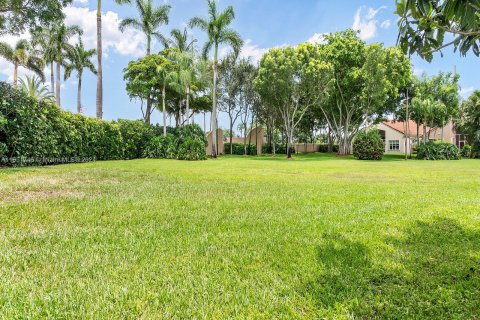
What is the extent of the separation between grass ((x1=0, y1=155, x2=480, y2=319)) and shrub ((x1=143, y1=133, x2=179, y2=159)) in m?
16.2

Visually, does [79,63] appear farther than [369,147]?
Yes

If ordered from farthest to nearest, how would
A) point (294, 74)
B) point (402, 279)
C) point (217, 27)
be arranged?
A: point (294, 74) → point (217, 27) → point (402, 279)

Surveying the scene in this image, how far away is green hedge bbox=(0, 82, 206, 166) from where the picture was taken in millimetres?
10438

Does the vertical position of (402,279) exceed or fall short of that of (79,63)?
it falls short

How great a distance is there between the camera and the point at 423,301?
215 cm

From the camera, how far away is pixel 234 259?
283cm

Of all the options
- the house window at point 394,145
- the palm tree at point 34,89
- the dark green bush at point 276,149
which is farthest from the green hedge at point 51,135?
the house window at point 394,145

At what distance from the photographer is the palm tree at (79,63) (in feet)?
110

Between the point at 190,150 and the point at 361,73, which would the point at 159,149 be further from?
the point at 361,73

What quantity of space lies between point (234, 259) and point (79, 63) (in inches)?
1517

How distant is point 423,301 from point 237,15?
27.1 m

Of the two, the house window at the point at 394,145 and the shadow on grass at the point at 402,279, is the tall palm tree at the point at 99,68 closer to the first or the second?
the shadow on grass at the point at 402,279

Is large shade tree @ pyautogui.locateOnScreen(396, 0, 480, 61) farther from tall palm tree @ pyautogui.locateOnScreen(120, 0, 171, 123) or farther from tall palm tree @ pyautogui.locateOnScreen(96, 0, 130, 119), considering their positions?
tall palm tree @ pyautogui.locateOnScreen(120, 0, 171, 123)

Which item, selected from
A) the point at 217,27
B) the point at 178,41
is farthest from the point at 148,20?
the point at 217,27
